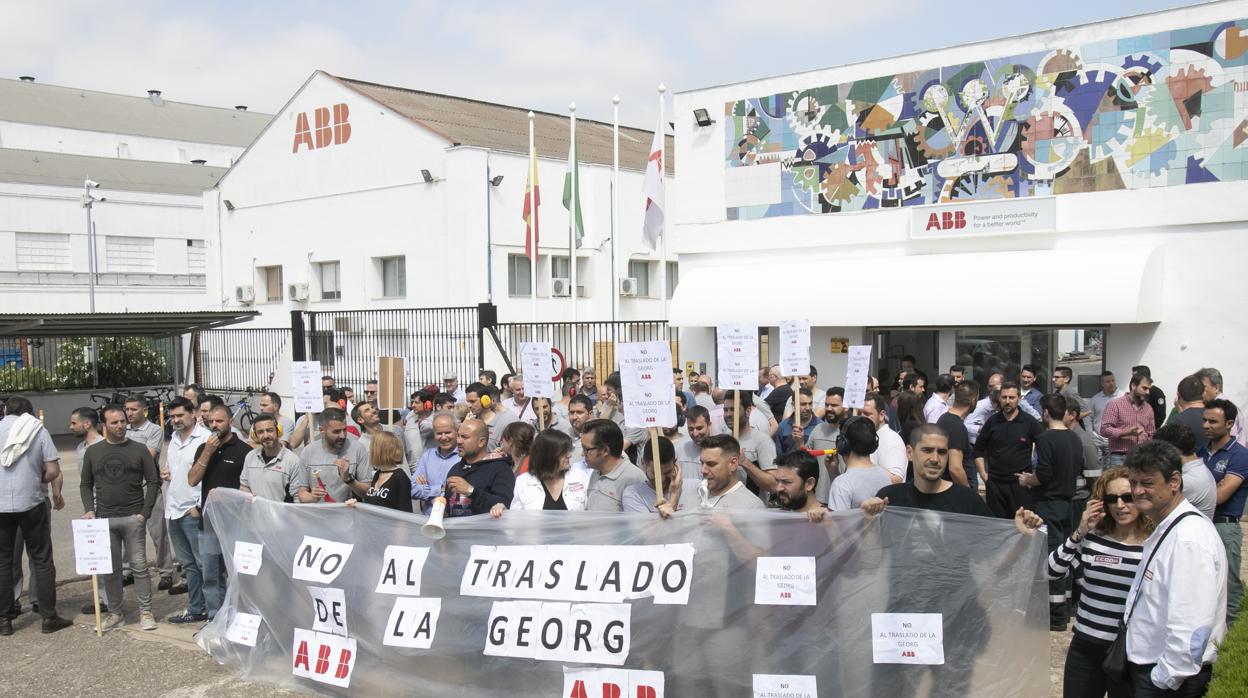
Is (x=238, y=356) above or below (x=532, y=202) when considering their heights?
below

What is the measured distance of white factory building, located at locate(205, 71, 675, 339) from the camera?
25.9m

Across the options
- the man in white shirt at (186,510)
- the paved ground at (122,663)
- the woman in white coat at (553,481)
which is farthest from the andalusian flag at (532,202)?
the woman in white coat at (553,481)

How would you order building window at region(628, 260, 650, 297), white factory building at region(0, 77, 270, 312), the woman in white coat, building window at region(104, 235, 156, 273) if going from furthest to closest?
building window at region(104, 235, 156, 273), white factory building at region(0, 77, 270, 312), building window at region(628, 260, 650, 297), the woman in white coat

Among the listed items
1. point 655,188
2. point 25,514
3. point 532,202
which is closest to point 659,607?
point 25,514

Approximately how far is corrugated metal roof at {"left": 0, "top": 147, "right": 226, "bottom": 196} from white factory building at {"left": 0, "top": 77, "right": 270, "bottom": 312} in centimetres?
5

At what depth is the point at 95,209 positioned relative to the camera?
4091cm

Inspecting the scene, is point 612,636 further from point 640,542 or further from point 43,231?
point 43,231

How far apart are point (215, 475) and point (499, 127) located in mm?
21622

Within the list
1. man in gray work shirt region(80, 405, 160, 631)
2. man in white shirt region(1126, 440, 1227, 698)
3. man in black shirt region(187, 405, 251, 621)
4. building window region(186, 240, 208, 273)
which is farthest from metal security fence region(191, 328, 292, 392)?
man in white shirt region(1126, 440, 1227, 698)

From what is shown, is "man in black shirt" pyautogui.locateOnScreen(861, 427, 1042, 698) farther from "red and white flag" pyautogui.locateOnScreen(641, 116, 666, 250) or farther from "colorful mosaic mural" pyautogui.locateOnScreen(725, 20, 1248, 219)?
"red and white flag" pyautogui.locateOnScreen(641, 116, 666, 250)

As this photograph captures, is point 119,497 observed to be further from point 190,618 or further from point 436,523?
point 436,523

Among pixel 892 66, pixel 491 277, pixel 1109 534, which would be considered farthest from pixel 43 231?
pixel 1109 534

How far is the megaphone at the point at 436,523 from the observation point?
686cm

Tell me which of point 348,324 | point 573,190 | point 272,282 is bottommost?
point 348,324
